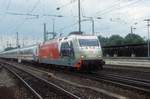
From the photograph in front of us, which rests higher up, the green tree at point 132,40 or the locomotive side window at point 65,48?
the green tree at point 132,40

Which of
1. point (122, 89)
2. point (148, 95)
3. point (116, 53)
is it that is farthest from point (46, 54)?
point (116, 53)

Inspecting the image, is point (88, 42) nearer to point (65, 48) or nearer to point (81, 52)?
point (81, 52)

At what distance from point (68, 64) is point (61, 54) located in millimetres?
2618

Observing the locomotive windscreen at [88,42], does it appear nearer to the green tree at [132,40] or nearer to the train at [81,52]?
the train at [81,52]

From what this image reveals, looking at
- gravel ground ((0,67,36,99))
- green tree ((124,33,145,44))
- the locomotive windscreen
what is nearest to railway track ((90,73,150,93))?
gravel ground ((0,67,36,99))

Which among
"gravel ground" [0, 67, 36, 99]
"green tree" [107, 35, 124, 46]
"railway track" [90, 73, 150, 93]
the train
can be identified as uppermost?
"green tree" [107, 35, 124, 46]

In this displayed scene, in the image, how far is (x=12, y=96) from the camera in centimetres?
1680

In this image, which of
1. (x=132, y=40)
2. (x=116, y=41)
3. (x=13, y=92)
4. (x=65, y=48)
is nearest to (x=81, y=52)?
(x=65, y=48)

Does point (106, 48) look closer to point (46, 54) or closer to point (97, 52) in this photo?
point (46, 54)

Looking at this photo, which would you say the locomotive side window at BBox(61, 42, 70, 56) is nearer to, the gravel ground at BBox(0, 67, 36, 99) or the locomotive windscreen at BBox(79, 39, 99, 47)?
the locomotive windscreen at BBox(79, 39, 99, 47)

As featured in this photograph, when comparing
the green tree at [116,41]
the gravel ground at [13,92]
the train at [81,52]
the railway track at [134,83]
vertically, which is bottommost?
the gravel ground at [13,92]

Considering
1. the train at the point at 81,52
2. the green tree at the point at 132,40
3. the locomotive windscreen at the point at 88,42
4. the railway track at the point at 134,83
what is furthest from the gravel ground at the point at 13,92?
the green tree at the point at 132,40

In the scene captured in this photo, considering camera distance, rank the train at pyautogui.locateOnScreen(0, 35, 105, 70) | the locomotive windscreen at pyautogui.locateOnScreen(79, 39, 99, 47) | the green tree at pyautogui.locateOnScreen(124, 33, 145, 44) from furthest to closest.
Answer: the green tree at pyautogui.locateOnScreen(124, 33, 145, 44) → the locomotive windscreen at pyautogui.locateOnScreen(79, 39, 99, 47) → the train at pyautogui.locateOnScreen(0, 35, 105, 70)

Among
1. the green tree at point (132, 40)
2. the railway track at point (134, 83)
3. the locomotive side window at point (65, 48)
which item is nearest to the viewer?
the railway track at point (134, 83)
